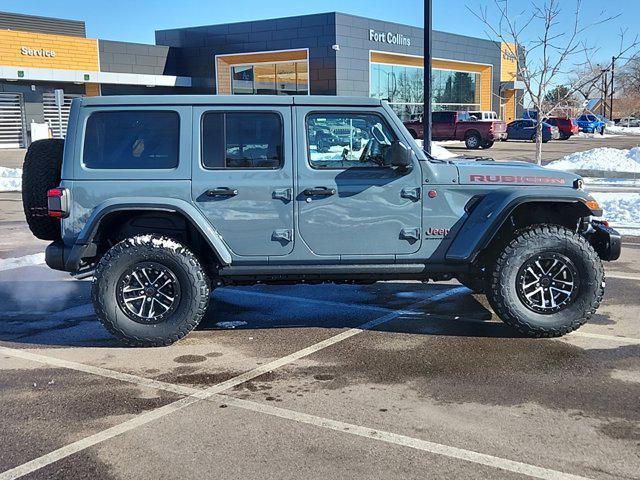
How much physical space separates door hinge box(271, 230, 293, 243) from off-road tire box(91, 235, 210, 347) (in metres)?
0.66

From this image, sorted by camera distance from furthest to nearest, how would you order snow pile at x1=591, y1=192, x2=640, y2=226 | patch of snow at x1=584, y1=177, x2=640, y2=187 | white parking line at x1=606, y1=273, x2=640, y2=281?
patch of snow at x1=584, y1=177, x2=640, y2=187
snow pile at x1=591, y1=192, x2=640, y2=226
white parking line at x1=606, y1=273, x2=640, y2=281

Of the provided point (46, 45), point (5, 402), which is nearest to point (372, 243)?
point (5, 402)

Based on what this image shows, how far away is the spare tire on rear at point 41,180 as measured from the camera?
19.0ft

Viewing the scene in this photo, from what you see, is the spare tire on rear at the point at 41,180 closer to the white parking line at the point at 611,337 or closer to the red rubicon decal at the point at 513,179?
the red rubicon decal at the point at 513,179

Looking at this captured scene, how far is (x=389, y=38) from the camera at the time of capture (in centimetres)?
3962

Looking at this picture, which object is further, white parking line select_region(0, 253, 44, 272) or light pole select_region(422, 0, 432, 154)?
light pole select_region(422, 0, 432, 154)

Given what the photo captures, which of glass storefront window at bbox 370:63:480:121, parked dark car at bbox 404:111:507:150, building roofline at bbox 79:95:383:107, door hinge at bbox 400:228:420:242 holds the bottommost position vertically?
door hinge at bbox 400:228:420:242

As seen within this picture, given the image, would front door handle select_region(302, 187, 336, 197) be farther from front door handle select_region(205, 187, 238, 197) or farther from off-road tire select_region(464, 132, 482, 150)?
off-road tire select_region(464, 132, 482, 150)

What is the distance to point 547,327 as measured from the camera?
5.65 meters

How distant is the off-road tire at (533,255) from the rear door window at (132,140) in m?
2.84

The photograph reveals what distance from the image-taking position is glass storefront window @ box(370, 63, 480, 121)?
132 feet

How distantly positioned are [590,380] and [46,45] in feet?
122

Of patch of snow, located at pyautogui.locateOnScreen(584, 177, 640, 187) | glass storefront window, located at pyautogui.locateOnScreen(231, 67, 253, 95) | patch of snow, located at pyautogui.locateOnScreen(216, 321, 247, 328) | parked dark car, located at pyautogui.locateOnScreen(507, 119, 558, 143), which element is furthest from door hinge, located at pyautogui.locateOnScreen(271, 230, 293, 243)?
parked dark car, located at pyautogui.locateOnScreen(507, 119, 558, 143)

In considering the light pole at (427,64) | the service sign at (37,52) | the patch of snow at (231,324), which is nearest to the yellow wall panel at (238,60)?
the service sign at (37,52)
